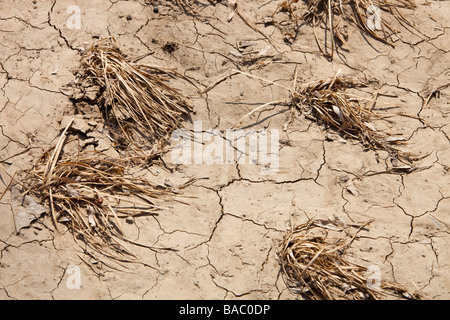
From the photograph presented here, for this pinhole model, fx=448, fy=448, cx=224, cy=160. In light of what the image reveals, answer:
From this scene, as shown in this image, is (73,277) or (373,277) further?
(373,277)

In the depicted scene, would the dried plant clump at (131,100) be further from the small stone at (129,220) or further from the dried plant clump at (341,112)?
the dried plant clump at (341,112)

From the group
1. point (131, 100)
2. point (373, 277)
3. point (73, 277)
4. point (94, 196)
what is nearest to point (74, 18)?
point (131, 100)

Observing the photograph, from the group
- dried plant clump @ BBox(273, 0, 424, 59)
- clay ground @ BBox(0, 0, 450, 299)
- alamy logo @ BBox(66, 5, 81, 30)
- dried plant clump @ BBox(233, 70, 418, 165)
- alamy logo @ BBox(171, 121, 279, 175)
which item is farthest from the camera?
dried plant clump @ BBox(273, 0, 424, 59)

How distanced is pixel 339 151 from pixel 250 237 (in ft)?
3.20

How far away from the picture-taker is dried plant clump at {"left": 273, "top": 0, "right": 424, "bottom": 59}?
386 cm

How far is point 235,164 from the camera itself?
3.23 metres

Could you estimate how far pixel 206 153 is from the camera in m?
3.24

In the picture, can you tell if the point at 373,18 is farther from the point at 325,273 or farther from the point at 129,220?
the point at 129,220

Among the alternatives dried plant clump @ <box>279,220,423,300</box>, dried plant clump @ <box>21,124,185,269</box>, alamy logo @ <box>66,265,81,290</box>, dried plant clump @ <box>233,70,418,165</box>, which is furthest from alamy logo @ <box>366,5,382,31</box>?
alamy logo @ <box>66,265,81,290</box>

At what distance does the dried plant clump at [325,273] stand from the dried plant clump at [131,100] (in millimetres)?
1215

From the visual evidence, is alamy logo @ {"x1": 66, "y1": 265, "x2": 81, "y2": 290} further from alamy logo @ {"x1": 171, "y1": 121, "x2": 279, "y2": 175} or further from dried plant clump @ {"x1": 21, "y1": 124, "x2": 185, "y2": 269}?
alamy logo @ {"x1": 171, "y1": 121, "x2": 279, "y2": 175}

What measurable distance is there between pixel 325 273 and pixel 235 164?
3.20 feet

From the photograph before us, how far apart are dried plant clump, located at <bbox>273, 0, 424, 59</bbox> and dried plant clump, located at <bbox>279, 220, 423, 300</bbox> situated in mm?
1737

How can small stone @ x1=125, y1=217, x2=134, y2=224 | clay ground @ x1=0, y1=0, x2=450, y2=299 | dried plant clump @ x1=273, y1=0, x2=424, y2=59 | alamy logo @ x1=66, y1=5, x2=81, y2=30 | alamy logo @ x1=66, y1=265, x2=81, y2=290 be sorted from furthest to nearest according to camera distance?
dried plant clump @ x1=273, y1=0, x2=424, y2=59
alamy logo @ x1=66, y1=5, x2=81, y2=30
small stone @ x1=125, y1=217, x2=134, y2=224
clay ground @ x1=0, y1=0, x2=450, y2=299
alamy logo @ x1=66, y1=265, x2=81, y2=290
